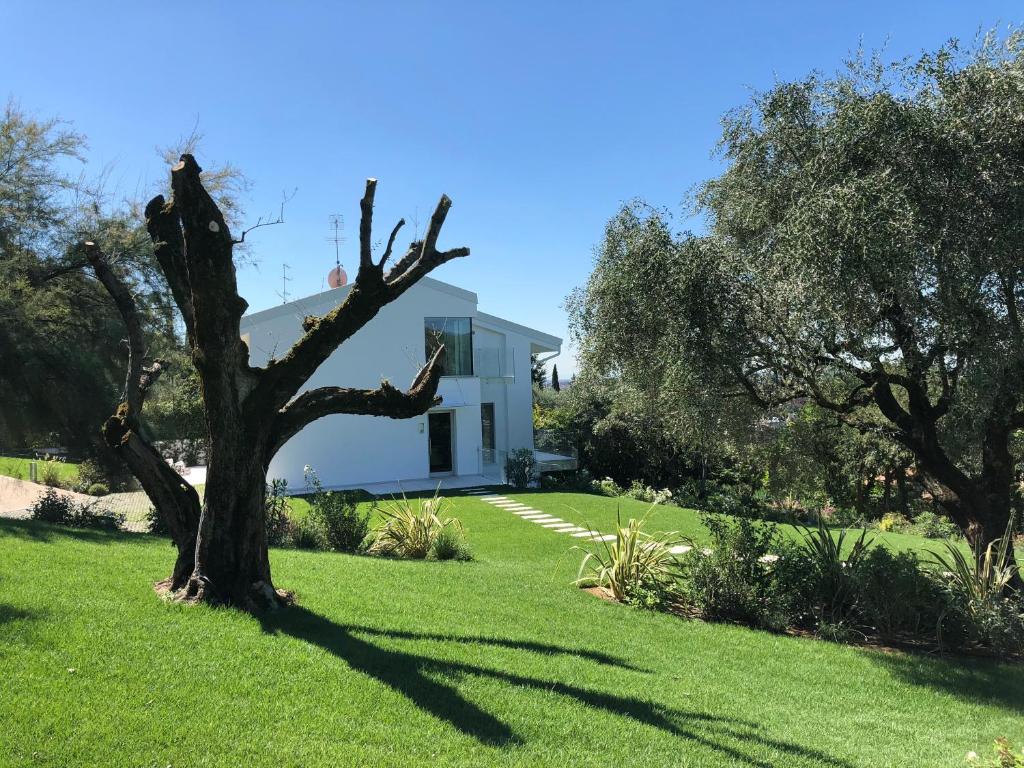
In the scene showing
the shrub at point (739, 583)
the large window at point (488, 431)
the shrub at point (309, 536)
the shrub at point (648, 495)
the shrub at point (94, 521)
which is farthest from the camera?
the large window at point (488, 431)

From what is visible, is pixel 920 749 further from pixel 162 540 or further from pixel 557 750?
pixel 162 540

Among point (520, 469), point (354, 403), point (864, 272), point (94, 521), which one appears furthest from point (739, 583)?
point (520, 469)

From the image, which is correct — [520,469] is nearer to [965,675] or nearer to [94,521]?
[94,521]

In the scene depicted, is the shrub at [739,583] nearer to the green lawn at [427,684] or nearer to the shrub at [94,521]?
the green lawn at [427,684]

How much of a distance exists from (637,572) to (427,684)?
16.9ft

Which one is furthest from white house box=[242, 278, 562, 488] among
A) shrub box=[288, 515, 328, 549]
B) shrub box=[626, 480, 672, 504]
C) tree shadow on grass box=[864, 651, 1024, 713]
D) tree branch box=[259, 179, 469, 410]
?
tree shadow on grass box=[864, 651, 1024, 713]

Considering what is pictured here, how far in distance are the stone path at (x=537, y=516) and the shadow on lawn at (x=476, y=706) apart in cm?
861

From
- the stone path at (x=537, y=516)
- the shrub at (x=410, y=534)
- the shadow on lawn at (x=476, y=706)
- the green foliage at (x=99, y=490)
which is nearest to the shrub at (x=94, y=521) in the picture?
the shrub at (x=410, y=534)

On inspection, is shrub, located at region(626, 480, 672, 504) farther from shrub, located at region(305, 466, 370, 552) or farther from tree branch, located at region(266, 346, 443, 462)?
tree branch, located at region(266, 346, 443, 462)

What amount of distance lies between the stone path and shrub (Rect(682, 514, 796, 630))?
5032mm

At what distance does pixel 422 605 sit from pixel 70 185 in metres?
10.7

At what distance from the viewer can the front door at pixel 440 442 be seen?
84.6 ft

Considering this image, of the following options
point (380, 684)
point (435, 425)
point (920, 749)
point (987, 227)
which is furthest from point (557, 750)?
point (435, 425)

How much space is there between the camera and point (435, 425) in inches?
1017
